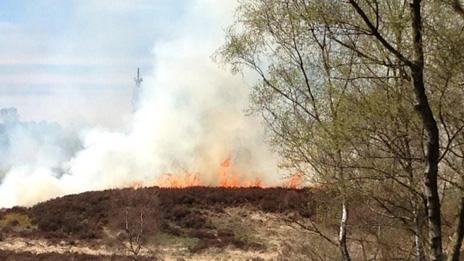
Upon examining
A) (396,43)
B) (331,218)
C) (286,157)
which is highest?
(396,43)

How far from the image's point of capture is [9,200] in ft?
192

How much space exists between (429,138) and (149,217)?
3161 centimetres

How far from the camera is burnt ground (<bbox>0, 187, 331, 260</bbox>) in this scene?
1464 inches

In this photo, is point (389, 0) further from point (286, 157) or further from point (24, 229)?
point (24, 229)

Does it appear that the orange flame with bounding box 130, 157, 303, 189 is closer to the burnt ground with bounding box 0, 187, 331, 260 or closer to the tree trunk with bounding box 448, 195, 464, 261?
the burnt ground with bounding box 0, 187, 331, 260

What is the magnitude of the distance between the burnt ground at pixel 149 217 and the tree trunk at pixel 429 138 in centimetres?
2709

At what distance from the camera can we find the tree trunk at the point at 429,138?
7902 millimetres

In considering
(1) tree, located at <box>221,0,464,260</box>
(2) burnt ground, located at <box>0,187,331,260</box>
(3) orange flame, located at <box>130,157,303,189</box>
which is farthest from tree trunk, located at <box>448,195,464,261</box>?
(3) orange flame, located at <box>130,157,303,189</box>

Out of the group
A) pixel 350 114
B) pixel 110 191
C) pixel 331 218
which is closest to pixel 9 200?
pixel 110 191

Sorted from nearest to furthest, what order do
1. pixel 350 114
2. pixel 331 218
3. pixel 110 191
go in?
pixel 350 114, pixel 331 218, pixel 110 191

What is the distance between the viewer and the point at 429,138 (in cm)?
812

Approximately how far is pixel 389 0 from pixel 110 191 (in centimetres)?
3692

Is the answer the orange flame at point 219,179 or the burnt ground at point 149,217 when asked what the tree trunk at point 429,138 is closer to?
the burnt ground at point 149,217

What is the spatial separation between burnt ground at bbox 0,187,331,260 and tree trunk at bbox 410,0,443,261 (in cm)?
2709
